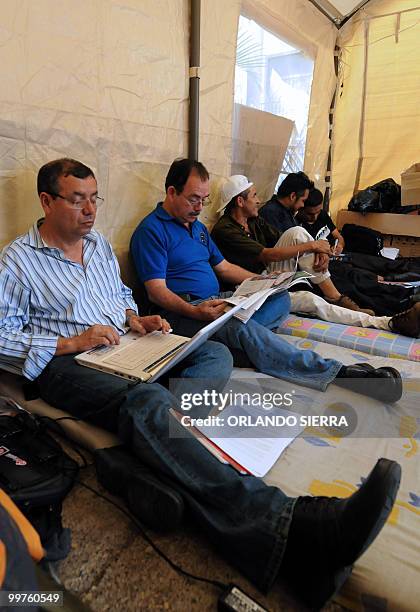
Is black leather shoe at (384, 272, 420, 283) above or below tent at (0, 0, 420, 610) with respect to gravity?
below

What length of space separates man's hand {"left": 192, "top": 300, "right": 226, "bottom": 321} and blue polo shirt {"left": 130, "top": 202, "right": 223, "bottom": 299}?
224 millimetres

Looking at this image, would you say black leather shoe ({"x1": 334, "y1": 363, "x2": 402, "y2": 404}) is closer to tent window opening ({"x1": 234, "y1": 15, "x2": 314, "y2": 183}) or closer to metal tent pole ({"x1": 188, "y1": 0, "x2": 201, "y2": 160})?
metal tent pole ({"x1": 188, "y1": 0, "x2": 201, "y2": 160})

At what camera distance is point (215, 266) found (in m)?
1.99

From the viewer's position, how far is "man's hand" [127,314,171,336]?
51.9 inches

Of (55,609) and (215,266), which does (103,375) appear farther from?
(215,266)

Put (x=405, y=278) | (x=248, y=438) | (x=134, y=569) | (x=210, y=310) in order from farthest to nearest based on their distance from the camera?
1. (x=405, y=278)
2. (x=210, y=310)
3. (x=248, y=438)
4. (x=134, y=569)

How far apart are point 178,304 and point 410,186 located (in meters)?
2.27

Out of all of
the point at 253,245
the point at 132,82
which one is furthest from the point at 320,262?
the point at 132,82

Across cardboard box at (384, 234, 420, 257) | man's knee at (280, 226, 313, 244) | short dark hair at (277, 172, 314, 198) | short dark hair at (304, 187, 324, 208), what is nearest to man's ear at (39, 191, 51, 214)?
man's knee at (280, 226, 313, 244)

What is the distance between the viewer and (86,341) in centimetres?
117

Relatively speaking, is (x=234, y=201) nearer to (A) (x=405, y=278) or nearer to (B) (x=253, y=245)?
(B) (x=253, y=245)

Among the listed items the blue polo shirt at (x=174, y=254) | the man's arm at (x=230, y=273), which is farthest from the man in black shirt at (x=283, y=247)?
the blue polo shirt at (x=174, y=254)

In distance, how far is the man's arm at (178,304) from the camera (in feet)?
4.92

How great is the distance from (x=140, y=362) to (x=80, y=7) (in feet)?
3.98
